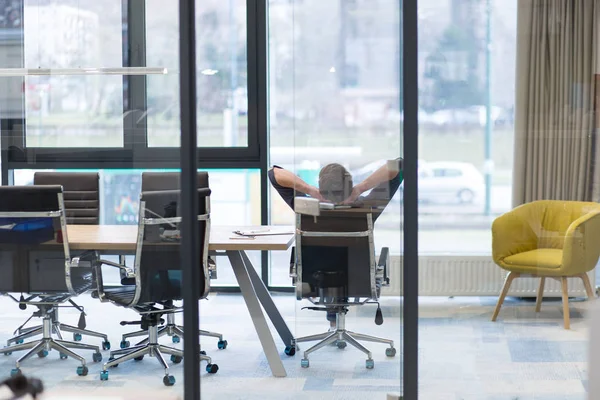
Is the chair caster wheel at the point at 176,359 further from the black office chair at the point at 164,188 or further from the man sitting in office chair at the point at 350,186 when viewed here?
the man sitting in office chair at the point at 350,186

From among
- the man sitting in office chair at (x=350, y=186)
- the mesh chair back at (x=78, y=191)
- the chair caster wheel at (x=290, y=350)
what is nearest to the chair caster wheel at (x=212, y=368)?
the chair caster wheel at (x=290, y=350)

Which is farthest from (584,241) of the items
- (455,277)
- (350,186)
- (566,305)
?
(350,186)

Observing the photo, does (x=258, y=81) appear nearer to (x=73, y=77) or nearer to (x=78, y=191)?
(x=73, y=77)

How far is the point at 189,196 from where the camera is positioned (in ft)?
12.8

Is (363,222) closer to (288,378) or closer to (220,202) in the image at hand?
(288,378)

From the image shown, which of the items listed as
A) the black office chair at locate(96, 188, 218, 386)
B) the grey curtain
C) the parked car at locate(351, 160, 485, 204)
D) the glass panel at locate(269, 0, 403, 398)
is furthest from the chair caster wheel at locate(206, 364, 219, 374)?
the grey curtain

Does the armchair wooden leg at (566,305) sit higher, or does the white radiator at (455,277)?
the white radiator at (455,277)

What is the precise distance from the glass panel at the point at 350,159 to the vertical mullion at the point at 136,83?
667 mm

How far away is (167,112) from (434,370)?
1.66 metres

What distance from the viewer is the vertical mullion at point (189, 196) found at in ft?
12.5

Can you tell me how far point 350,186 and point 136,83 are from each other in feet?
3.50

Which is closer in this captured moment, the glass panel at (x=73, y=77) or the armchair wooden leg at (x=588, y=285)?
the armchair wooden leg at (x=588, y=285)

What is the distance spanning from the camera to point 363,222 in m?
3.88

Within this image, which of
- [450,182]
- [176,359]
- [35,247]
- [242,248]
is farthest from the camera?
[242,248]
